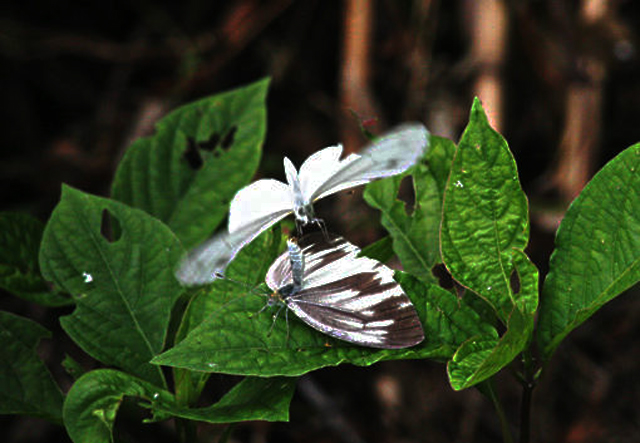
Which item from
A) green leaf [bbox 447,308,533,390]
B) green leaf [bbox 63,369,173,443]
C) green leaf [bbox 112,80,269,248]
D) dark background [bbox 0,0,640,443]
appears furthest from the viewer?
dark background [bbox 0,0,640,443]

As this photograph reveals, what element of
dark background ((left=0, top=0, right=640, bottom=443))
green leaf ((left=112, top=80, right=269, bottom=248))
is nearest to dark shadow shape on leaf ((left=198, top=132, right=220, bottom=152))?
green leaf ((left=112, top=80, right=269, bottom=248))

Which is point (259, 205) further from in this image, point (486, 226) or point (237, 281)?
point (486, 226)

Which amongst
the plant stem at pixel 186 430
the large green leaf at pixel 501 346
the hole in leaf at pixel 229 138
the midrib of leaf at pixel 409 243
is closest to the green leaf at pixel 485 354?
the large green leaf at pixel 501 346

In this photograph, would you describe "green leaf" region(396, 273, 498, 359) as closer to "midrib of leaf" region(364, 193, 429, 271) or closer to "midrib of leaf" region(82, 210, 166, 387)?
"midrib of leaf" region(364, 193, 429, 271)

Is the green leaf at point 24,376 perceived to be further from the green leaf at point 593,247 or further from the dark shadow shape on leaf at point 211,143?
the green leaf at point 593,247

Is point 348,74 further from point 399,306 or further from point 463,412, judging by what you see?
point 399,306

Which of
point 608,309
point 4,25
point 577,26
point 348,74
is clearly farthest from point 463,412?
point 4,25
